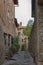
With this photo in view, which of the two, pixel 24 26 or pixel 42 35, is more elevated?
pixel 42 35

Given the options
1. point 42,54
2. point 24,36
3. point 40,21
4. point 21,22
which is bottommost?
point 24,36

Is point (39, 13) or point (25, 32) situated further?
point (25, 32)

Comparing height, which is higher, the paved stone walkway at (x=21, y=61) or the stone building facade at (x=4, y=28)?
the stone building facade at (x=4, y=28)

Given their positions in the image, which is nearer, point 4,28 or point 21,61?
point 21,61

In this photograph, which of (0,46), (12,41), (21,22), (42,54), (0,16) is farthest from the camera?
(21,22)

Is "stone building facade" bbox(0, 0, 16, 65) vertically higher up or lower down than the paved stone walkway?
higher up

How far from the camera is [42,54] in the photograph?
7.64 meters

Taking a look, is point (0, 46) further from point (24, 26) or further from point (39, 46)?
point (24, 26)

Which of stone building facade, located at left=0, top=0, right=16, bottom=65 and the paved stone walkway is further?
stone building facade, located at left=0, top=0, right=16, bottom=65

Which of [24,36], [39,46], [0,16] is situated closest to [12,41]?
[0,16]

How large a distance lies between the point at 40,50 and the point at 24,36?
3090 cm

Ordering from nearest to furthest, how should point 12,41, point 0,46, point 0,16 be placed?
point 0,46
point 0,16
point 12,41

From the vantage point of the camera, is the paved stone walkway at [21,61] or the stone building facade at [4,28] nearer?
the paved stone walkway at [21,61]

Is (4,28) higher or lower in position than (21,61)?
higher
